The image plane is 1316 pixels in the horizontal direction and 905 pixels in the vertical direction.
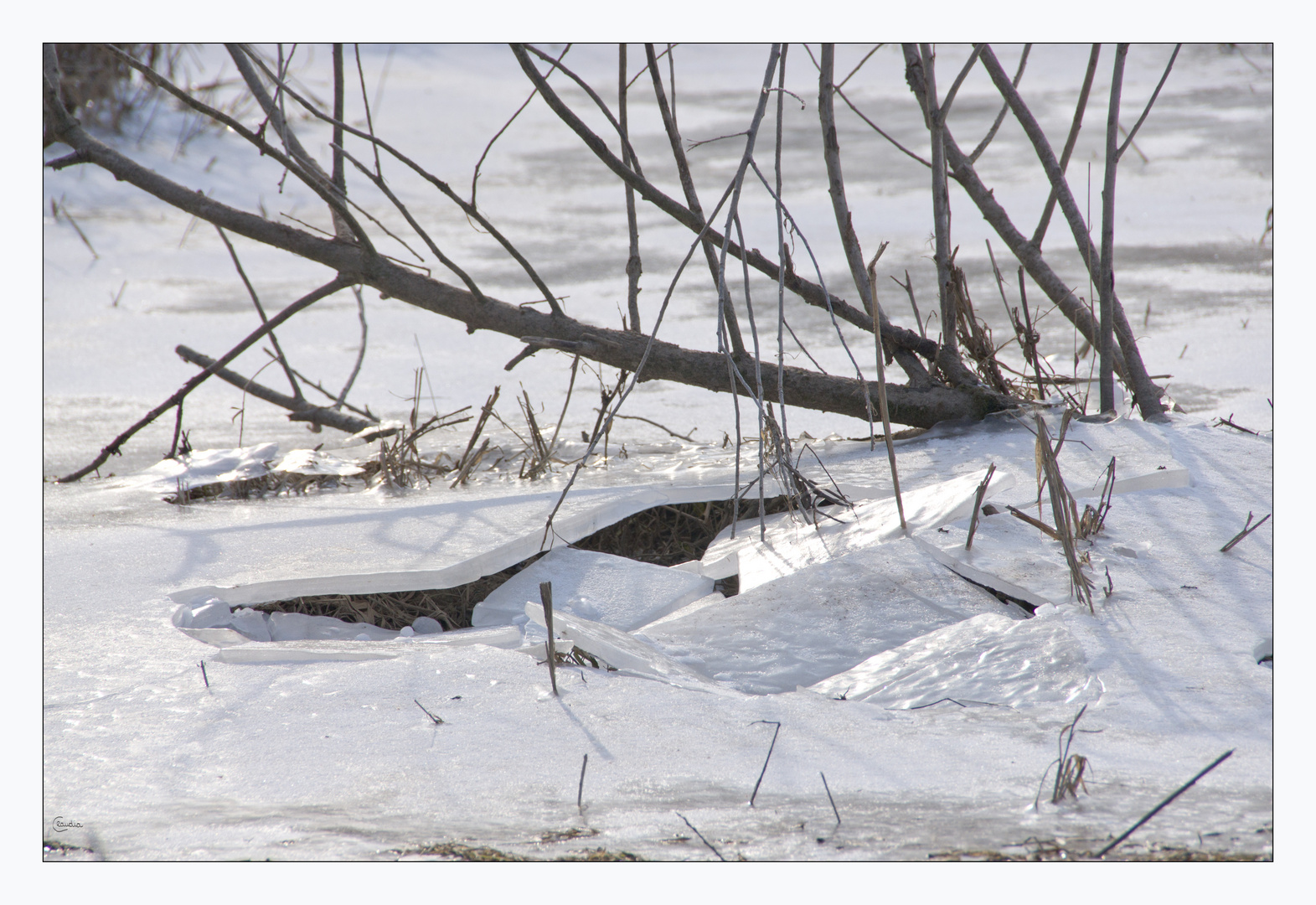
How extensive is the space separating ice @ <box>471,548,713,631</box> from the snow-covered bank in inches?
4.0

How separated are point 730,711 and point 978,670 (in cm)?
37

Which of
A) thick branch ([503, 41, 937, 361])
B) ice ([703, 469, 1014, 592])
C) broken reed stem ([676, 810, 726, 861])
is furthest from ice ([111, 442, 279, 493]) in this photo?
broken reed stem ([676, 810, 726, 861])

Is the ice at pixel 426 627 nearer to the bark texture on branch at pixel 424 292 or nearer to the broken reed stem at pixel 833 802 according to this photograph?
the bark texture on branch at pixel 424 292

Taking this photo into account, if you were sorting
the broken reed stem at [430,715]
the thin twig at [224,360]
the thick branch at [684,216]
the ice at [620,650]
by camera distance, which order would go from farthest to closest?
the thin twig at [224,360] → the thick branch at [684,216] → the ice at [620,650] → the broken reed stem at [430,715]

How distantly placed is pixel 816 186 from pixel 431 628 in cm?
483

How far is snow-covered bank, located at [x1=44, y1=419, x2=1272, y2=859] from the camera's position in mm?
1224

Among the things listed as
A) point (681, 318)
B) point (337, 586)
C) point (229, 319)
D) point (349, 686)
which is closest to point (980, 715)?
point (349, 686)

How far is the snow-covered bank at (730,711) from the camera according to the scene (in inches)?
48.2

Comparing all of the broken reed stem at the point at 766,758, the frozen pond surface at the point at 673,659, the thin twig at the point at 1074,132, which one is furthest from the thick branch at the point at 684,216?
the broken reed stem at the point at 766,758

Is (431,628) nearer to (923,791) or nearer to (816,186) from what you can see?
(923,791)

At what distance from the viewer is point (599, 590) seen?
205 cm

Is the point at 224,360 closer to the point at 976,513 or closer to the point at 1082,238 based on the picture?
the point at 976,513

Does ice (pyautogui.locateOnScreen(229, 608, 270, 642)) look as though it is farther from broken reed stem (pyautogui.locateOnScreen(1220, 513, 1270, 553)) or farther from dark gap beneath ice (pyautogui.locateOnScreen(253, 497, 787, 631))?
broken reed stem (pyautogui.locateOnScreen(1220, 513, 1270, 553))

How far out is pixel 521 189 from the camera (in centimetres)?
672
